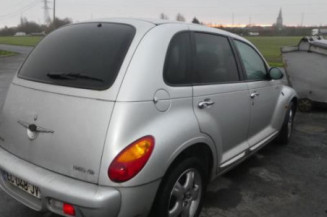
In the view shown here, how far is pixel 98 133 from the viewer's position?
2.22 meters

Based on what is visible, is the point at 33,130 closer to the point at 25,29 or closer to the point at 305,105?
the point at 305,105

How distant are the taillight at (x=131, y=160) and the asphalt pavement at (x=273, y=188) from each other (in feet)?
4.10

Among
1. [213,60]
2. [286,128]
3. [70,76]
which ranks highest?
[213,60]

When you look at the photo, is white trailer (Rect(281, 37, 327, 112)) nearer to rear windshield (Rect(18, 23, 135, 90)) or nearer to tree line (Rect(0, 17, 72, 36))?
rear windshield (Rect(18, 23, 135, 90))

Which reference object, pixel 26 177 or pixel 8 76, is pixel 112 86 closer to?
pixel 26 177

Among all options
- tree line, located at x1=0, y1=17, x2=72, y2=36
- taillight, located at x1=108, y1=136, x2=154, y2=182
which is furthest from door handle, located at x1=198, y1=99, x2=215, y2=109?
tree line, located at x1=0, y1=17, x2=72, y2=36

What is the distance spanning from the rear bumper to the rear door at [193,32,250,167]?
1.00 metres

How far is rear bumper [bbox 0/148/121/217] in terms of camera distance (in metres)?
2.12

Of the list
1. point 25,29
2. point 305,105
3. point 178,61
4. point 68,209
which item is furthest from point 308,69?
point 25,29

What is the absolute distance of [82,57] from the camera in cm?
259

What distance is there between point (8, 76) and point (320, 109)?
10832 mm

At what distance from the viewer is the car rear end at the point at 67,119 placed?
220cm

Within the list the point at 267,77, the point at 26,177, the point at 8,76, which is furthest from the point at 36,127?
the point at 8,76

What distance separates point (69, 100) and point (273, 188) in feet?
8.36
